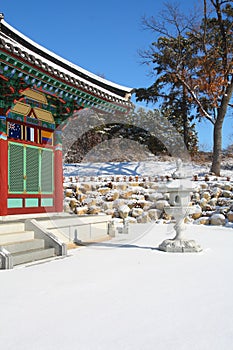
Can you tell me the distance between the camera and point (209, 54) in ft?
57.3

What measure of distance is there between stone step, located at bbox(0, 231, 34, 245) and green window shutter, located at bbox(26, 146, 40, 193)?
1726mm

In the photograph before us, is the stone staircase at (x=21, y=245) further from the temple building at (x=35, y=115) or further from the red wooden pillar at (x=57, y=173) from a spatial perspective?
the red wooden pillar at (x=57, y=173)

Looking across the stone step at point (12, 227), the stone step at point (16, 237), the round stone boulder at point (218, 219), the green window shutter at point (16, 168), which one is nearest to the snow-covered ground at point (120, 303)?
the stone step at point (16, 237)

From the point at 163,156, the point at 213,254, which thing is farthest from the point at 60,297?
the point at 163,156

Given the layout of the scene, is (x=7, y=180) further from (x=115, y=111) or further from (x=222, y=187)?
(x=222, y=187)

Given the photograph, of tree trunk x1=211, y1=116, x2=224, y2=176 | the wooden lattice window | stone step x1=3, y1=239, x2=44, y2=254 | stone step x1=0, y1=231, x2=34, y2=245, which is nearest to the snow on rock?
tree trunk x1=211, y1=116, x2=224, y2=176

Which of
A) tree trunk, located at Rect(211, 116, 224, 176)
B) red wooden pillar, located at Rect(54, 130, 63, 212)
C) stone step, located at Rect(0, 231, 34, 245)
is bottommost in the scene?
stone step, located at Rect(0, 231, 34, 245)

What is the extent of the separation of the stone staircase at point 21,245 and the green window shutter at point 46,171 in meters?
2.00

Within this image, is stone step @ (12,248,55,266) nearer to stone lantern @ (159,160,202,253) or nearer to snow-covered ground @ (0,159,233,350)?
snow-covered ground @ (0,159,233,350)

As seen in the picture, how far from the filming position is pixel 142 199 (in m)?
14.0

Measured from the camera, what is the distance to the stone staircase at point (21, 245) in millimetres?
5812

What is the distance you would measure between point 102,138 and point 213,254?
1899 cm

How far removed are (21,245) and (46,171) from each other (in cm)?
303

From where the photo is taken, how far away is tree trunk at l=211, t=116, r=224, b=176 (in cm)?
1622
